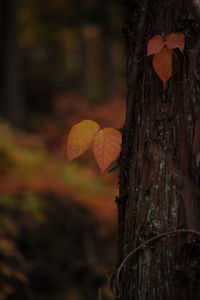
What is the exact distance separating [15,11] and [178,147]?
12322mm

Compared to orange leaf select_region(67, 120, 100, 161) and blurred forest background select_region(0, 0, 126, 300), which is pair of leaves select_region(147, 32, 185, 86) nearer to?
orange leaf select_region(67, 120, 100, 161)

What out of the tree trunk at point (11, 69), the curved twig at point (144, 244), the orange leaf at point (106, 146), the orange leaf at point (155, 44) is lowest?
the curved twig at point (144, 244)

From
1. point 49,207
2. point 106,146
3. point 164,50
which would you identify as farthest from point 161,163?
point 49,207

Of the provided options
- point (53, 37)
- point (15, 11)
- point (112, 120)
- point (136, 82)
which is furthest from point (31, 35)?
point (136, 82)

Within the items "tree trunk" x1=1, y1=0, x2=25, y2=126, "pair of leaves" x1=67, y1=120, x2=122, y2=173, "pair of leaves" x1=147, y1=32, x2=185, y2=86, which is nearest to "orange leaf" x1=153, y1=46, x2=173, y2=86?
"pair of leaves" x1=147, y1=32, x2=185, y2=86

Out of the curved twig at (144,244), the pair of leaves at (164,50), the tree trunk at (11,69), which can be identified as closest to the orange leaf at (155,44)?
the pair of leaves at (164,50)

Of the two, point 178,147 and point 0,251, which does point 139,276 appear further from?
point 0,251

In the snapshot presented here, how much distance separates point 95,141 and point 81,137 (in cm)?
6

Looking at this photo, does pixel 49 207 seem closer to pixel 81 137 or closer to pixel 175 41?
pixel 81 137

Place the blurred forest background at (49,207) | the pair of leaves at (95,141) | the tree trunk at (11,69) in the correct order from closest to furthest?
1. the pair of leaves at (95,141)
2. the blurred forest background at (49,207)
3. the tree trunk at (11,69)

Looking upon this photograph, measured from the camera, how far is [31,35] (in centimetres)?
1766

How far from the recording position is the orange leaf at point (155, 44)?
5.26 feet

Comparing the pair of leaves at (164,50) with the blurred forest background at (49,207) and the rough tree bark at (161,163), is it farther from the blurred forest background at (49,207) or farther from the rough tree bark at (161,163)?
the blurred forest background at (49,207)

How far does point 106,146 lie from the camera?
172cm
